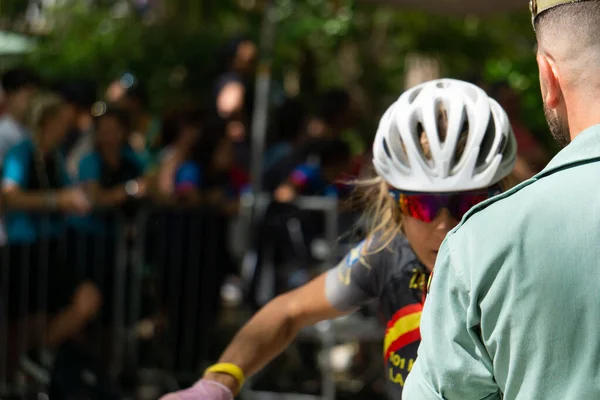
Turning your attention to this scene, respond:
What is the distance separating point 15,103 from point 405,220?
4.73 meters

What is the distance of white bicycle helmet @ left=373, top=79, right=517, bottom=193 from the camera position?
8.43ft

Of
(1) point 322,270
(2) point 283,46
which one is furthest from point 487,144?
(2) point 283,46

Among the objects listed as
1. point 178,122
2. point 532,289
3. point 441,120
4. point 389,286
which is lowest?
point 178,122

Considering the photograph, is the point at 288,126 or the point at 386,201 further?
the point at 288,126

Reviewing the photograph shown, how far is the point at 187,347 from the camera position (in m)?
6.50

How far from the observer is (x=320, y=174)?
6.57m

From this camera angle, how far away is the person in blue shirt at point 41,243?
19.1 ft

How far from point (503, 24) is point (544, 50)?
9.50 meters

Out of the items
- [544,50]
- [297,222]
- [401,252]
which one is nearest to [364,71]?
[297,222]

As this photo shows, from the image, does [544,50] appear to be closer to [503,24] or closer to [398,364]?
[398,364]

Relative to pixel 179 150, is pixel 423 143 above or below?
above

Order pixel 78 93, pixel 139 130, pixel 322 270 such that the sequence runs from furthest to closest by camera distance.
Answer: pixel 139 130, pixel 78 93, pixel 322 270

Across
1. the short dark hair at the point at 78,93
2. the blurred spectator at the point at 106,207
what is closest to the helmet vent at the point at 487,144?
the blurred spectator at the point at 106,207

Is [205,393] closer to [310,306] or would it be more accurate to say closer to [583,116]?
[310,306]
